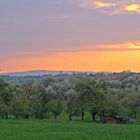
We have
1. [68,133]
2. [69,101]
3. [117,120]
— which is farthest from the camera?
[69,101]

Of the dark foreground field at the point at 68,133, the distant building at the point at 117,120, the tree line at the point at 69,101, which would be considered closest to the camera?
the dark foreground field at the point at 68,133

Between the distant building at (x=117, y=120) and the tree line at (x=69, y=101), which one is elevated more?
the tree line at (x=69, y=101)

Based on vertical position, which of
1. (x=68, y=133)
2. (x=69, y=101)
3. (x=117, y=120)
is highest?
(x=69, y=101)

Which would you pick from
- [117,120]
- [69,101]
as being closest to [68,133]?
[117,120]

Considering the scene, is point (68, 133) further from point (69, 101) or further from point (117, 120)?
point (69, 101)

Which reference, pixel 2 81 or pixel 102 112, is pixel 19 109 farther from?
pixel 102 112

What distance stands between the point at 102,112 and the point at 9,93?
80.8ft

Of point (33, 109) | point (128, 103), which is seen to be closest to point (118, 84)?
point (128, 103)

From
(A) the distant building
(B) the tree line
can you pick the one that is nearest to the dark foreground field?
(A) the distant building

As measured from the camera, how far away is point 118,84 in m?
159

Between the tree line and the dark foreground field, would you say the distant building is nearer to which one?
the tree line

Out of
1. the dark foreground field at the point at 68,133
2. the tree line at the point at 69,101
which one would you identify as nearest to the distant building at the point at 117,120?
the tree line at the point at 69,101

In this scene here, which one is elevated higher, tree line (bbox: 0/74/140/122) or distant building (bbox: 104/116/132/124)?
tree line (bbox: 0/74/140/122)

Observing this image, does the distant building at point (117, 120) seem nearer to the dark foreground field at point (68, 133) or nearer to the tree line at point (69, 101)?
the tree line at point (69, 101)
